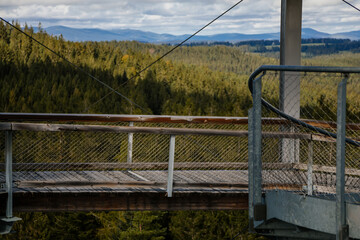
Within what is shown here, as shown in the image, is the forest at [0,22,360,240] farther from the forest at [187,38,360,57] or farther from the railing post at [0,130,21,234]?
the railing post at [0,130,21,234]

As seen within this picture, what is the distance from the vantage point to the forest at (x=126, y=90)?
30.6 meters

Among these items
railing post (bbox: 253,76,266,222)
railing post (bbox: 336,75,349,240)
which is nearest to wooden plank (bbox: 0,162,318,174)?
railing post (bbox: 253,76,266,222)

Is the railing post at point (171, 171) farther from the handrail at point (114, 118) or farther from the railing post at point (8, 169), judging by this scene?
the railing post at point (8, 169)

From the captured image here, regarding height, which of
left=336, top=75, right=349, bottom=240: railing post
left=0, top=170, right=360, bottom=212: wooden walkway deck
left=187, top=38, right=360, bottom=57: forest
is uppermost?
left=187, top=38, right=360, bottom=57: forest

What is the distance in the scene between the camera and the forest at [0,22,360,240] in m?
30.6

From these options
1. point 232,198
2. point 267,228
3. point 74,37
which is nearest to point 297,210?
point 267,228

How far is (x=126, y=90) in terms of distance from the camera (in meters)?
46.4

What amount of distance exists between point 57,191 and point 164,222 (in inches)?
1156

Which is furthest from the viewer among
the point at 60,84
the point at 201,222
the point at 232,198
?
the point at 60,84

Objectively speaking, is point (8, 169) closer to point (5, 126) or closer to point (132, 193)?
point (5, 126)

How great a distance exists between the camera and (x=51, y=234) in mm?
34000

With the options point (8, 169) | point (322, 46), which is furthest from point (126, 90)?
point (8, 169)

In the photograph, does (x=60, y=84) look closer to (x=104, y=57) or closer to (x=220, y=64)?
(x=104, y=57)

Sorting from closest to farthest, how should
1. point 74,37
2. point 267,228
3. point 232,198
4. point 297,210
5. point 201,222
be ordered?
point 297,210, point 267,228, point 232,198, point 201,222, point 74,37
